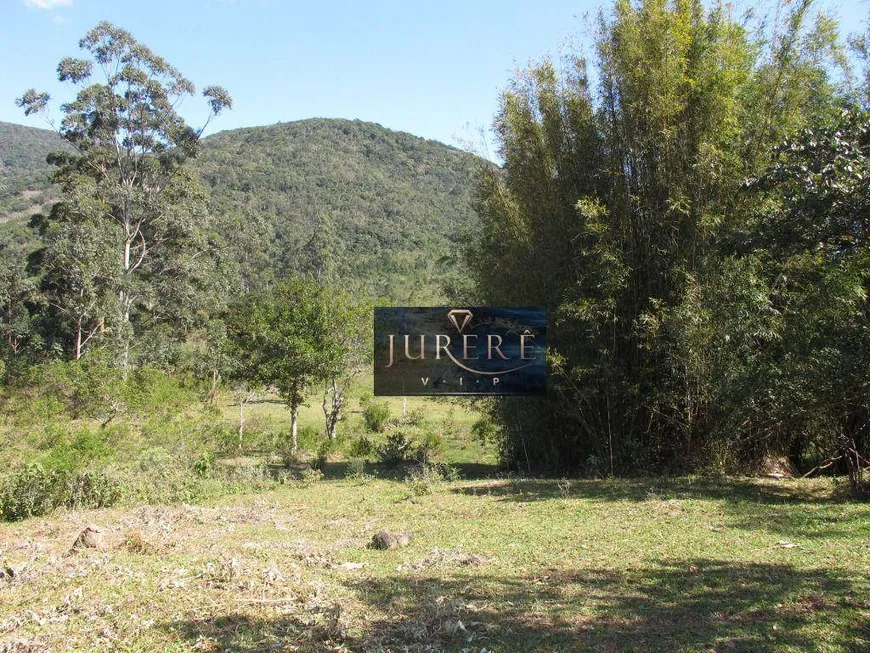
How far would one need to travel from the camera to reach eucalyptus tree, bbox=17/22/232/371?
64.1ft

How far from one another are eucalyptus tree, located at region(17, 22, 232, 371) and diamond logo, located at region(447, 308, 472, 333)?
1237 cm

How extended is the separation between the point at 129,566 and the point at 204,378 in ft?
56.2

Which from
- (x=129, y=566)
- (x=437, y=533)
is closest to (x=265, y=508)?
(x=437, y=533)

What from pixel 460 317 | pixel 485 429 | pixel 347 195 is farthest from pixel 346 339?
pixel 347 195

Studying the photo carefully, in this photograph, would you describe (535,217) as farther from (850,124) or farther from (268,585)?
(268,585)

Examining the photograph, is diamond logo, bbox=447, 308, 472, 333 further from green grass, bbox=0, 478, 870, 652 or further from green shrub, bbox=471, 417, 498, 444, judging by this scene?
green grass, bbox=0, 478, 870, 652

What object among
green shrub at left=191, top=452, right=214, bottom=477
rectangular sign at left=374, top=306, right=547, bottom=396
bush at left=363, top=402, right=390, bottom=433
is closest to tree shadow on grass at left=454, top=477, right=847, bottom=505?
rectangular sign at left=374, top=306, right=547, bottom=396

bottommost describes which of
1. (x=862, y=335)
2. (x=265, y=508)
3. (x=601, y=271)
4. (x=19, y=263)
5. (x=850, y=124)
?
(x=265, y=508)

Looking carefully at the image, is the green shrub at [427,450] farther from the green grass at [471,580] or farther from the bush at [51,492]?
the bush at [51,492]

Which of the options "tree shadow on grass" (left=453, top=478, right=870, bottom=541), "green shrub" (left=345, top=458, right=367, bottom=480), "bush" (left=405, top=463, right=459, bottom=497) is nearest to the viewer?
"tree shadow on grass" (left=453, top=478, right=870, bottom=541)

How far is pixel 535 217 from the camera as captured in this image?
330 inches

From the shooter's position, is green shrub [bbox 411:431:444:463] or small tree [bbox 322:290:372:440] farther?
small tree [bbox 322:290:372:440]

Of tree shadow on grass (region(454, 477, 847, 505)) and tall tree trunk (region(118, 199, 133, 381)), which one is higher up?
tall tree trunk (region(118, 199, 133, 381))

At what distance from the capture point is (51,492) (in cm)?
714
